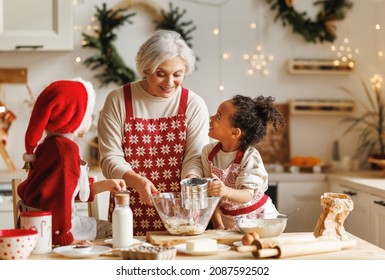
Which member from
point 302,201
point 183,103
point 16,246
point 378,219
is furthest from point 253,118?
point 302,201

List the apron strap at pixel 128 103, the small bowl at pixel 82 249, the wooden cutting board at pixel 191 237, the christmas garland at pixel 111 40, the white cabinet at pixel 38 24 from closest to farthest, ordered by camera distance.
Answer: the small bowl at pixel 82 249 → the wooden cutting board at pixel 191 237 → the apron strap at pixel 128 103 → the white cabinet at pixel 38 24 → the christmas garland at pixel 111 40

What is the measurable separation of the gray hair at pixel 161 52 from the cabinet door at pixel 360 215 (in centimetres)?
145

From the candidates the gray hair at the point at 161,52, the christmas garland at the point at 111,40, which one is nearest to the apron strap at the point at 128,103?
the gray hair at the point at 161,52

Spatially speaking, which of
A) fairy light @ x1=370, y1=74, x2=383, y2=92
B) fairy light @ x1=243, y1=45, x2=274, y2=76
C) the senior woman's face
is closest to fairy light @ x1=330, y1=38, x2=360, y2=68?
fairy light @ x1=370, y1=74, x2=383, y2=92

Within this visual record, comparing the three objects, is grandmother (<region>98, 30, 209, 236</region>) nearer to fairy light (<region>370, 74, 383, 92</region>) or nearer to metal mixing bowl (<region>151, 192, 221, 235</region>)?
metal mixing bowl (<region>151, 192, 221, 235</region>)

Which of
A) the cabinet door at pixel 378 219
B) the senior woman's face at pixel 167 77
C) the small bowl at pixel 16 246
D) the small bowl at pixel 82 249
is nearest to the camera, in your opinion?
the small bowl at pixel 16 246

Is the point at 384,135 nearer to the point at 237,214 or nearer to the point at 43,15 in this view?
the point at 237,214

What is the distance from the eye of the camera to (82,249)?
158 cm

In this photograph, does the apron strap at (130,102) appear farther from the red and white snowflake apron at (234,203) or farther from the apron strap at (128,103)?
the red and white snowflake apron at (234,203)

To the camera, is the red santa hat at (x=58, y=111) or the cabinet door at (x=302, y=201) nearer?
the red santa hat at (x=58, y=111)

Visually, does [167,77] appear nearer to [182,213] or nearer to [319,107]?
[182,213]

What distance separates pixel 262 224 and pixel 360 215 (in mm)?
1601

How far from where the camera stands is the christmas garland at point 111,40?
3795mm
